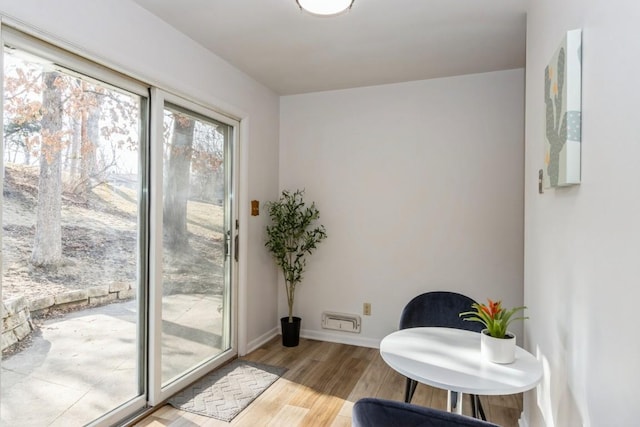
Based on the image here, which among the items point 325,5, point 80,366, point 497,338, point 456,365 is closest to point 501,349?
point 497,338

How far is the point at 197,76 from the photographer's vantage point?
2746mm

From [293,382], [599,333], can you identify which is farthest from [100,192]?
[599,333]

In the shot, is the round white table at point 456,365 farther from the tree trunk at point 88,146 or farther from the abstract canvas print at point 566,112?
the tree trunk at point 88,146

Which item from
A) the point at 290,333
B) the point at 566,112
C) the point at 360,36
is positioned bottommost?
the point at 290,333

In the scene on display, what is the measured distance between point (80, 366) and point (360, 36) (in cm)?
265

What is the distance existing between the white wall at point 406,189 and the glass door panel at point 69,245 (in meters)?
1.84

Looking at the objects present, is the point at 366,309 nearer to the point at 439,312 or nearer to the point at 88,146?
the point at 439,312

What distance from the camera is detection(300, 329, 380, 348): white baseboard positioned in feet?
11.9

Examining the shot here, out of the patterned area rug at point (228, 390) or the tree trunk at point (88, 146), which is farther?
the patterned area rug at point (228, 390)

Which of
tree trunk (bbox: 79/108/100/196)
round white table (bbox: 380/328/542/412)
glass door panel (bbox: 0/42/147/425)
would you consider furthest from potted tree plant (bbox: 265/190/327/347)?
round white table (bbox: 380/328/542/412)

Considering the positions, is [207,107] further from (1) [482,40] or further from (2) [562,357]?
(2) [562,357]

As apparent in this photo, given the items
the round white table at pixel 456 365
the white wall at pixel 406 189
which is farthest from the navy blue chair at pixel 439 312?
the white wall at pixel 406 189

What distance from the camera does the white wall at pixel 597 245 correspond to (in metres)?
0.88

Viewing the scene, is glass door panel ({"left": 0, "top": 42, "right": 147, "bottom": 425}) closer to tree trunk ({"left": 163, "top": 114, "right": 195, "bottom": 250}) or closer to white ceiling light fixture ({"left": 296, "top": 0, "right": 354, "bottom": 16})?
tree trunk ({"left": 163, "top": 114, "right": 195, "bottom": 250})
